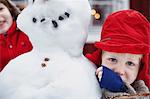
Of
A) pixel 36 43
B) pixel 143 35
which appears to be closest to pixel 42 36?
pixel 36 43

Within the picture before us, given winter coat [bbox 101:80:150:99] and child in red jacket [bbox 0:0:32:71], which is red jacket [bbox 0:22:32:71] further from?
winter coat [bbox 101:80:150:99]

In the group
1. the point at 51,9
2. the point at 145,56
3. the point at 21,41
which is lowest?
the point at 21,41

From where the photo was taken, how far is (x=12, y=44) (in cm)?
168

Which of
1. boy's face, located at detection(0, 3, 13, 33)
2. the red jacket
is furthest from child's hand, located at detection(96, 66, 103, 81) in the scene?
boy's face, located at detection(0, 3, 13, 33)

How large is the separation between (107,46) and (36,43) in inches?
8.7

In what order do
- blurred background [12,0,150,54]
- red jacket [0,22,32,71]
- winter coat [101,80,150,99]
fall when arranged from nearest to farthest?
1. winter coat [101,80,150,99]
2. red jacket [0,22,32,71]
3. blurred background [12,0,150,54]

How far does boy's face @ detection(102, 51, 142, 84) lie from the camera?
1.18 metres

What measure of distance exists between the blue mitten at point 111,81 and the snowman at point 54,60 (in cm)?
4

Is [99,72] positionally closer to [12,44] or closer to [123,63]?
[123,63]

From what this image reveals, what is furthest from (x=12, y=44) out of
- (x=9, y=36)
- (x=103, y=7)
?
(x=103, y=7)

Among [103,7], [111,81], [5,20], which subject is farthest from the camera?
[103,7]

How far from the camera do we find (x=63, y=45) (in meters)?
1.20

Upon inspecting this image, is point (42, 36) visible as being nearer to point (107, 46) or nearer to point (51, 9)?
point (51, 9)

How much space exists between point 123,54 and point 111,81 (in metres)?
0.09
